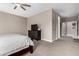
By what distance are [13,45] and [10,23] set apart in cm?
62

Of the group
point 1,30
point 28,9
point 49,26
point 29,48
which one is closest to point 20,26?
point 1,30

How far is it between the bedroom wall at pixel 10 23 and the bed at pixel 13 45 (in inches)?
9.4

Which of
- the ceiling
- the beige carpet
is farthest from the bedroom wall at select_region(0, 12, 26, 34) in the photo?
the beige carpet

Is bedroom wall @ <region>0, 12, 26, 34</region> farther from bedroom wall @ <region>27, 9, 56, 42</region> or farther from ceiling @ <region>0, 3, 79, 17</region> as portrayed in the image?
bedroom wall @ <region>27, 9, 56, 42</region>

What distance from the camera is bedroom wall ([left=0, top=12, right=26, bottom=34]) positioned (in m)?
1.60

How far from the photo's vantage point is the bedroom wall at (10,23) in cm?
160

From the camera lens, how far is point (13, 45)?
1.34 metres

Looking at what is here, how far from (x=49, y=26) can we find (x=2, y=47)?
8.42ft

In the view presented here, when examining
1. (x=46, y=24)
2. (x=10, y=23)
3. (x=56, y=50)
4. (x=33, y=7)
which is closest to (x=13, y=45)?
(x=10, y=23)

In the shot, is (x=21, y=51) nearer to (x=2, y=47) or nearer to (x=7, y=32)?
(x=2, y=47)

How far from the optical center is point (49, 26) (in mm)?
3309

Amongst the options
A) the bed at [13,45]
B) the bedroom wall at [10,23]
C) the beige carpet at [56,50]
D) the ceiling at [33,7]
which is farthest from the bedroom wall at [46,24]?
the bed at [13,45]

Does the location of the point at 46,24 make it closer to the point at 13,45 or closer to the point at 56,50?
the point at 56,50

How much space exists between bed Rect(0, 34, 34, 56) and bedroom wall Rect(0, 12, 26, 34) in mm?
239
